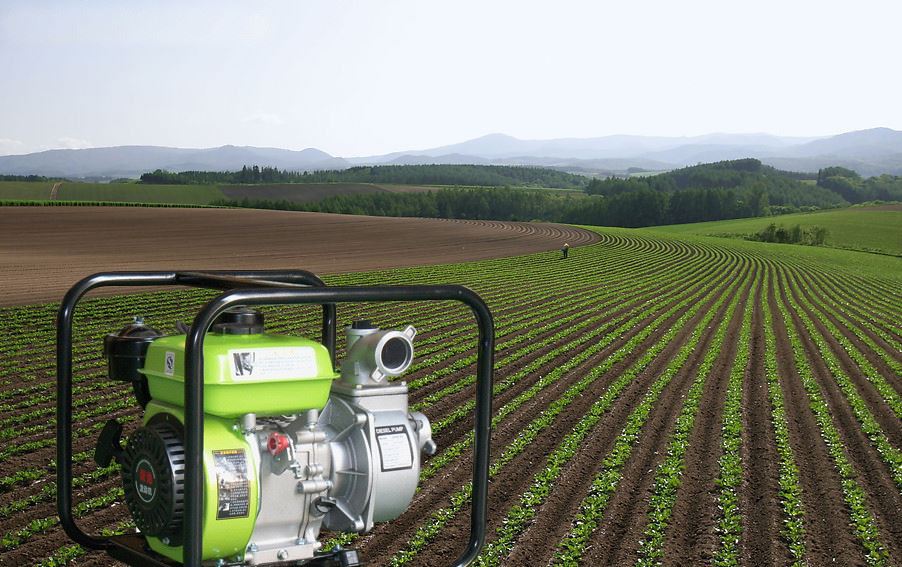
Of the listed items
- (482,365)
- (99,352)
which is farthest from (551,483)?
(99,352)

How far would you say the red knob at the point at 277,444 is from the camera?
3.40m

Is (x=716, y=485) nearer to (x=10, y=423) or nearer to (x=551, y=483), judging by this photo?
(x=551, y=483)

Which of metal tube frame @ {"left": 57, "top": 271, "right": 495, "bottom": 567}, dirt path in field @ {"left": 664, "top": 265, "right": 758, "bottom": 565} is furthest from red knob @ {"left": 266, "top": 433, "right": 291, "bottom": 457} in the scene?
dirt path in field @ {"left": 664, "top": 265, "right": 758, "bottom": 565}

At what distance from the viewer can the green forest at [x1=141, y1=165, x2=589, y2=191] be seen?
4117 inches

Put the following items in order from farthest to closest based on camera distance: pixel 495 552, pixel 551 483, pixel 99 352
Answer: pixel 99 352
pixel 551 483
pixel 495 552

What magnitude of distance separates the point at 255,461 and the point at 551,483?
5980 millimetres

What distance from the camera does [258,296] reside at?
3.09 m

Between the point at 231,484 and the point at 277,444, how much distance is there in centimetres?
24

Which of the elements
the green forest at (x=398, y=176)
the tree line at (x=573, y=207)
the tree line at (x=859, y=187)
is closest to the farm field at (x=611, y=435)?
the tree line at (x=573, y=207)

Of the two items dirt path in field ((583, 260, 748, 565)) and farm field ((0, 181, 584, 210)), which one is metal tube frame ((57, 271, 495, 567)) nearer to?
dirt path in field ((583, 260, 748, 565))

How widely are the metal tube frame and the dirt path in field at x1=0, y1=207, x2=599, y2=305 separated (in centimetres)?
2072

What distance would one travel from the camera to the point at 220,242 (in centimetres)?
4634

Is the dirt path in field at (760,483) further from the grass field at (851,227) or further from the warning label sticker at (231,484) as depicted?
the grass field at (851,227)

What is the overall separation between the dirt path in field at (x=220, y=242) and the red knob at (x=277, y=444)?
70.7 feet
